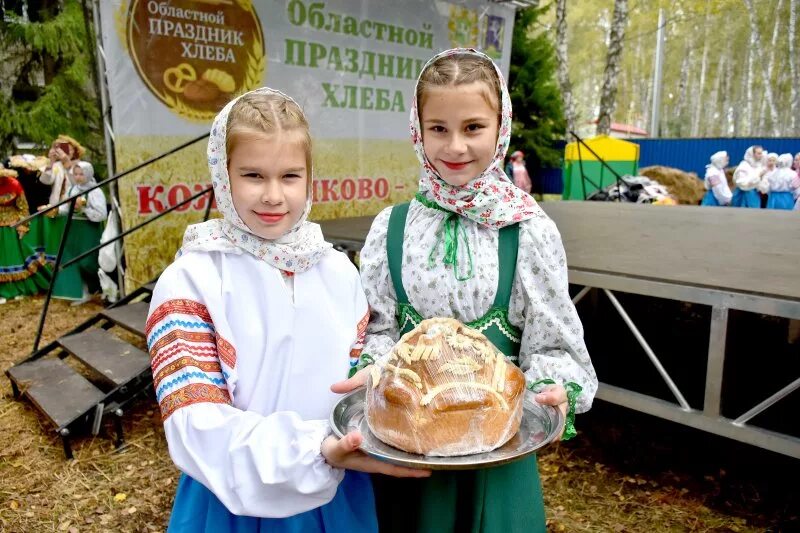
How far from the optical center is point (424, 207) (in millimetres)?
1594

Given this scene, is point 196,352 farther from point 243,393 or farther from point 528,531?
point 528,531

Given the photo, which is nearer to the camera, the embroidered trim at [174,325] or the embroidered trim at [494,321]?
the embroidered trim at [174,325]

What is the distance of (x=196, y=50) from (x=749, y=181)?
10.5 metres

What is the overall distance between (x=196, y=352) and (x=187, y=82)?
4.77 meters

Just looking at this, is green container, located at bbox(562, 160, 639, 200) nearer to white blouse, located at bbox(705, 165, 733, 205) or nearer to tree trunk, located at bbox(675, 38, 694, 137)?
white blouse, located at bbox(705, 165, 733, 205)

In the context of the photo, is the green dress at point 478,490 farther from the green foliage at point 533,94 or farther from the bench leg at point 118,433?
the green foliage at point 533,94

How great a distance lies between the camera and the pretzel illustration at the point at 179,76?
5160 millimetres

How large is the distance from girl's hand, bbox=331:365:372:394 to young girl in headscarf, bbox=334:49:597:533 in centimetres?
11

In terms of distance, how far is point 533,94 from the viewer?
15.0 metres

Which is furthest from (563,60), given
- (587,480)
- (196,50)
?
(587,480)

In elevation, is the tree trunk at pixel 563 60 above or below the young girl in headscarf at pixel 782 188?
above

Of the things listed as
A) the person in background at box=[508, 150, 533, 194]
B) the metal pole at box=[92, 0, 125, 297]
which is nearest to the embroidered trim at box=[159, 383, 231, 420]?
the metal pole at box=[92, 0, 125, 297]

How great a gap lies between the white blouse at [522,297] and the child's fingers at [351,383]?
11 cm

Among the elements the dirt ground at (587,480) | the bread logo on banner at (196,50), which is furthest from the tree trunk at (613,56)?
the dirt ground at (587,480)
